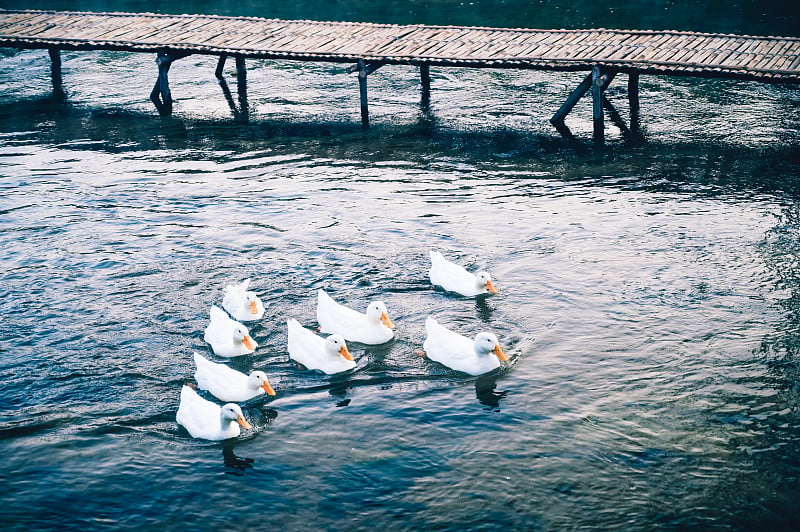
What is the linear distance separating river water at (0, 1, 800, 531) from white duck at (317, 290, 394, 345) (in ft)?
0.73

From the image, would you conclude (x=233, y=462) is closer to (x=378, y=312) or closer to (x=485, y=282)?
(x=378, y=312)

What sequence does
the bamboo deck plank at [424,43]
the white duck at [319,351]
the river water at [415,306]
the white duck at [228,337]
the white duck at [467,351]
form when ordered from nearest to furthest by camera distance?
the river water at [415,306], the white duck at [467,351], the white duck at [319,351], the white duck at [228,337], the bamboo deck plank at [424,43]

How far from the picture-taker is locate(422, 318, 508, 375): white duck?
11617 mm

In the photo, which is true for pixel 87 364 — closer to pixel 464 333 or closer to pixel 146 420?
pixel 146 420

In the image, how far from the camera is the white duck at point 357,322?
12297mm

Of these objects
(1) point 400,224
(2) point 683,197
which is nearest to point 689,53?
(2) point 683,197

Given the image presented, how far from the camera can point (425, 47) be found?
21891 millimetres

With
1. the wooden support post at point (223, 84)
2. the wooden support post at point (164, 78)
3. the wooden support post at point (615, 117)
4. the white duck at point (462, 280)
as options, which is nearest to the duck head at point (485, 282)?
the white duck at point (462, 280)

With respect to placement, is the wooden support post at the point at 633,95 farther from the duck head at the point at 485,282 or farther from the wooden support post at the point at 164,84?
the wooden support post at the point at 164,84

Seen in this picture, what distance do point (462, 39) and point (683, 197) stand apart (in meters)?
7.78

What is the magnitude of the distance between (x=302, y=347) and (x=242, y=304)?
141 cm

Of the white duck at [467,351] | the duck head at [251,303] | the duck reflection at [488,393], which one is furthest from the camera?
the duck head at [251,303]

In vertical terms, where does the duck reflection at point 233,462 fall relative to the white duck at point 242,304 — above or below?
below

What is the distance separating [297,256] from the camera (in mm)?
15148
